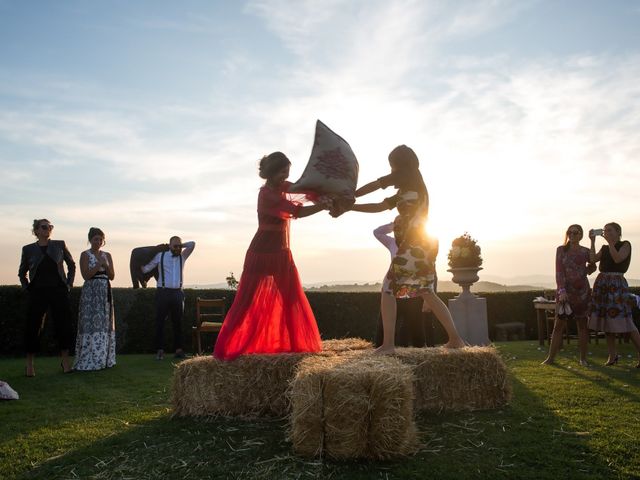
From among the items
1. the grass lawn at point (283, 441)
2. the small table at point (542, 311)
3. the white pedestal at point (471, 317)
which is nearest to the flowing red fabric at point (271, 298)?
the grass lawn at point (283, 441)

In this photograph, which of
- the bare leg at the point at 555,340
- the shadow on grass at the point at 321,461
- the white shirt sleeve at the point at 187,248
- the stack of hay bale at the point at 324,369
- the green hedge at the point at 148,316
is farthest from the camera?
the green hedge at the point at 148,316

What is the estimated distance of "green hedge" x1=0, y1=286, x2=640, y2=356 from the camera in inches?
474

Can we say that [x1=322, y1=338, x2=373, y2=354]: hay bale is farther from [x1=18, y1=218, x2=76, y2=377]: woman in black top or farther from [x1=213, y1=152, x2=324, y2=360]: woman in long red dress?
[x1=18, y1=218, x2=76, y2=377]: woman in black top

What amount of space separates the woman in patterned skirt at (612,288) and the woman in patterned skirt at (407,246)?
13.6 feet

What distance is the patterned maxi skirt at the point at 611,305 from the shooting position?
7925 mm

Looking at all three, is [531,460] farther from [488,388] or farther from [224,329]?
[224,329]

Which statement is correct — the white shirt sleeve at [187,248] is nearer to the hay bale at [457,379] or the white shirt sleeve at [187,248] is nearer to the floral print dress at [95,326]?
the floral print dress at [95,326]

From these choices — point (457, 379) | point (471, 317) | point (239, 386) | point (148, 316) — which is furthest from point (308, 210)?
point (148, 316)

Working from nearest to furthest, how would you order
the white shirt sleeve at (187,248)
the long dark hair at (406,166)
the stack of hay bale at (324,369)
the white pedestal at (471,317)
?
the stack of hay bale at (324,369) < the long dark hair at (406,166) < the white shirt sleeve at (187,248) < the white pedestal at (471,317)

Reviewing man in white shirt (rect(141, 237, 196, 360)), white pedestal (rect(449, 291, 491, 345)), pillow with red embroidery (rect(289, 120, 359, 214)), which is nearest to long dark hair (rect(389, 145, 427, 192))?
pillow with red embroidery (rect(289, 120, 359, 214))

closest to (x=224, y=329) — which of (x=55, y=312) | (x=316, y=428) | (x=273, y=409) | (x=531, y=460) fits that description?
(x=273, y=409)

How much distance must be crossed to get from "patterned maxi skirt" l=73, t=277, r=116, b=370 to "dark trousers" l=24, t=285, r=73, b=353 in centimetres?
30

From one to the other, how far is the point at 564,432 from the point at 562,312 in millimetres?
4195

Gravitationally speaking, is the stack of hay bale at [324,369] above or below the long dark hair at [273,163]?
below
